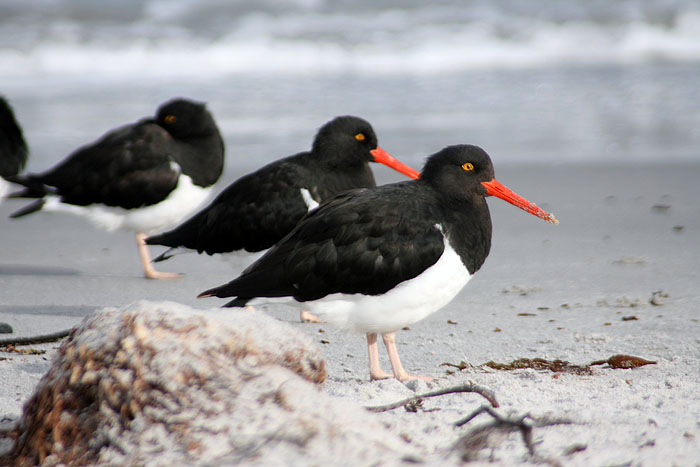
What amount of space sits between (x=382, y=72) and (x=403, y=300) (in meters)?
11.4

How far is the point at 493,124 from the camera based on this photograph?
10.7 m

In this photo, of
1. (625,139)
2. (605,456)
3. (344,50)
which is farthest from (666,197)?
(344,50)

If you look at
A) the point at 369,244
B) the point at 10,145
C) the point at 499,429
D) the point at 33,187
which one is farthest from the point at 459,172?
the point at 10,145

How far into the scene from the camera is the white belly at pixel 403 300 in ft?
11.3

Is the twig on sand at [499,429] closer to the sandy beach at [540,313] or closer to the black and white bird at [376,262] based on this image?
the sandy beach at [540,313]

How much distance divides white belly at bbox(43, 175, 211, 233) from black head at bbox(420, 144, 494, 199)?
255 cm

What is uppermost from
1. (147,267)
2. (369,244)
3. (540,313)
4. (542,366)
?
(369,244)

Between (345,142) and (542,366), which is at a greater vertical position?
(345,142)

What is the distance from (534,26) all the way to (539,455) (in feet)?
49.5

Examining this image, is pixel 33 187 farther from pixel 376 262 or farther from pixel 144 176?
pixel 376 262

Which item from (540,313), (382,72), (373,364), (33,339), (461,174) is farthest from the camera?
(382,72)

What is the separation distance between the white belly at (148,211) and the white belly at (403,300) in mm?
2664

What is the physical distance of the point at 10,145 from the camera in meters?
7.04

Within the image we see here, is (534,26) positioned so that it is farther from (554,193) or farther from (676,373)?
(676,373)
